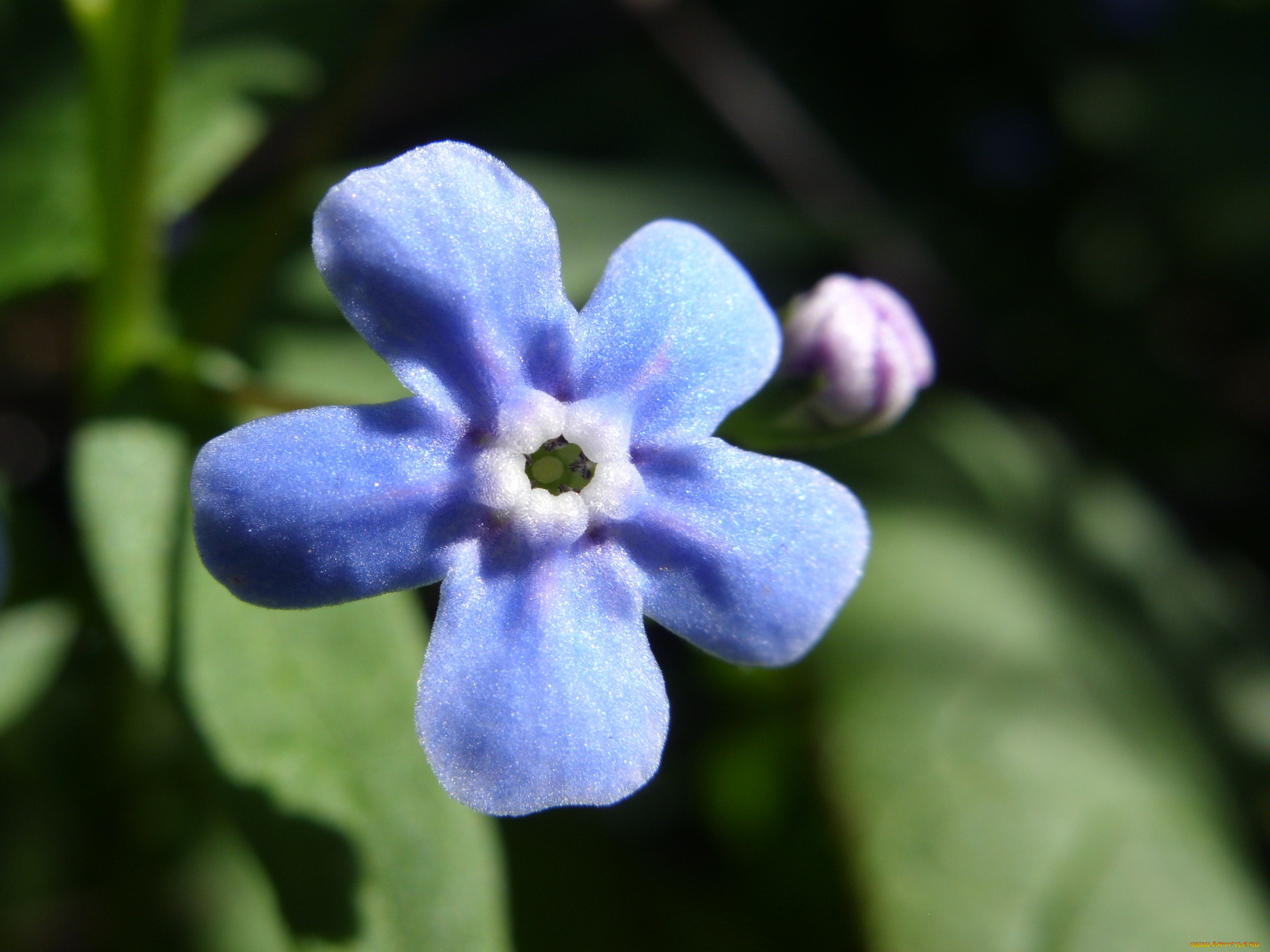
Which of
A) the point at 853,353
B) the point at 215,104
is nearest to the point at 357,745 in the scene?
the point at 853,353

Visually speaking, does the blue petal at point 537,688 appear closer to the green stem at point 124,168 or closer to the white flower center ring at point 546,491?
the white flower center ring at point 546,491

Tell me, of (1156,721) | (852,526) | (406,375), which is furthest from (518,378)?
(1156,721)

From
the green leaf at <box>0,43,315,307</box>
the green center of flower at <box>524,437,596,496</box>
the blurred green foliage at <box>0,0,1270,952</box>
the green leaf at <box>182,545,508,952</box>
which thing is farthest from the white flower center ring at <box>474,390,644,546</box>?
the green leaf at <box>0,43,315,307</box>

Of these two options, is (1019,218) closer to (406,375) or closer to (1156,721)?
(1156,721)

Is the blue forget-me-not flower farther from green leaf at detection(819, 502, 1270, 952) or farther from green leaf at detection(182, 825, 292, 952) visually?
green leaf at detection(182, 825, 292, 952)

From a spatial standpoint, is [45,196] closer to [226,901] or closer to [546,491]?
[546,491]

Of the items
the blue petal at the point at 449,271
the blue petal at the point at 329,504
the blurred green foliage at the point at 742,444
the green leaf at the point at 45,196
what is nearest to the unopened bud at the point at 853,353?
the blurred green foliage at the point at 742,444

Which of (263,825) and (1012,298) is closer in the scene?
(263,825)
